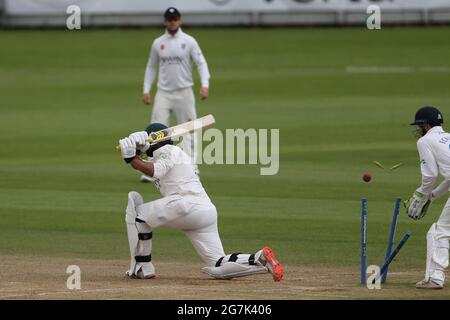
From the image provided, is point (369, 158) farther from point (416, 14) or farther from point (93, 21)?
point (93, 21)

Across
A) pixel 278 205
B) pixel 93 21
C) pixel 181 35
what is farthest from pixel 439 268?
pixel 93 21

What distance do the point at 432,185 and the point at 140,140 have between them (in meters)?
2.47

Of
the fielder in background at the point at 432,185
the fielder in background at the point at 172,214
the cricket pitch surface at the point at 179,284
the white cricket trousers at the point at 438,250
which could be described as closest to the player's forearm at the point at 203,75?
the cricket pitch surface at the point at 179,284

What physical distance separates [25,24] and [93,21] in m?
2.01

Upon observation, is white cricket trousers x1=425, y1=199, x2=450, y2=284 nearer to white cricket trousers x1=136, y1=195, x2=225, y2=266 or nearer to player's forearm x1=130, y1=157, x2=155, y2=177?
white cricket trousers x1=136, y1=195, x2=225, y2=266

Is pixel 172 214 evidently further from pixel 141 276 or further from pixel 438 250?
pixel 438 250

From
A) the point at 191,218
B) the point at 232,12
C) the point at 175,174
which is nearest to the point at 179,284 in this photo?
the point at 191,218

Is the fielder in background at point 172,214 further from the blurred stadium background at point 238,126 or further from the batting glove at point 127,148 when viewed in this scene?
the blurred stadium background at point 238,126

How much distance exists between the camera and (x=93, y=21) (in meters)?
34.8

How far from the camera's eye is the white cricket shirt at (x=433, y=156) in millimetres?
9609

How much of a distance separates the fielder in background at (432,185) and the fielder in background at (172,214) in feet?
5.01

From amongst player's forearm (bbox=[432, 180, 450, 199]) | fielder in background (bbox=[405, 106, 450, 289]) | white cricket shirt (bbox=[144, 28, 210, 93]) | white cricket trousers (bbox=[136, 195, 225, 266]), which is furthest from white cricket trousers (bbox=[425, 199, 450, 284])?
white cricket shirt (bbox=[144, 28, 210, 93])

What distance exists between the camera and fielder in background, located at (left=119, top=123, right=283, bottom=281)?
1012cm

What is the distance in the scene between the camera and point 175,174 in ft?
33.6
